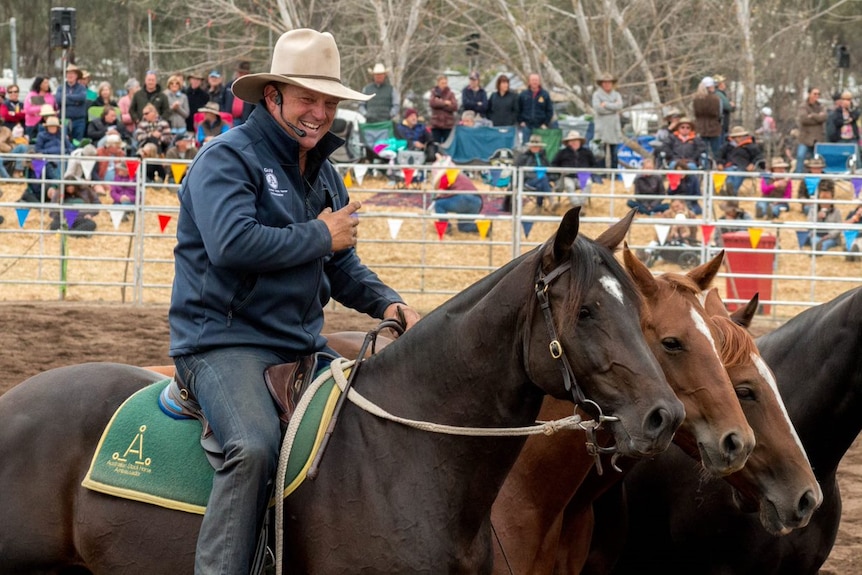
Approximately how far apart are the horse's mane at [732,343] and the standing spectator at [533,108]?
16.3 metres

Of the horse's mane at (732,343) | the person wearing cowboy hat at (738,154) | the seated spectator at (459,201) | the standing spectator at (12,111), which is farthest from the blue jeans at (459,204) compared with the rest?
the horse's mane at (732,343)

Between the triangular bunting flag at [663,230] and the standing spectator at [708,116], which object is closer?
the triangular bunting flag at [663,230]

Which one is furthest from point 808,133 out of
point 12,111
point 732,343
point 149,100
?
point 732,343

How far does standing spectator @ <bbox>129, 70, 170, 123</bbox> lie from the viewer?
20.2 meters

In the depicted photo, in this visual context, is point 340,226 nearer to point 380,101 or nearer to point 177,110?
point 177,110

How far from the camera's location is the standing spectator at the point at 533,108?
20328 millimetres

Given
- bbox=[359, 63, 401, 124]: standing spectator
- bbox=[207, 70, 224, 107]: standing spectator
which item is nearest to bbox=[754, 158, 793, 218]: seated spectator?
bbox=[359, 63, 401, 124]: standing spectator

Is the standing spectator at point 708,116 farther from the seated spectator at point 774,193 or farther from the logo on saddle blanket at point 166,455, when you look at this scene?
the logo on saddle blanket at point 166,455

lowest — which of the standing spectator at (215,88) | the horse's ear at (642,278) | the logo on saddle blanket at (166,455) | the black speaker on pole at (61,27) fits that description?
the logo on saddle blanket at (166,455)

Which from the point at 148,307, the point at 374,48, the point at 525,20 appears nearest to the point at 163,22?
the point at 374,48

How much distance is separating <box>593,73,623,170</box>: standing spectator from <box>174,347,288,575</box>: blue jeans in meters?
16.9

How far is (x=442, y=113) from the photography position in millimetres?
20875

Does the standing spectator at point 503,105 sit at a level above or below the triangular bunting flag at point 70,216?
above

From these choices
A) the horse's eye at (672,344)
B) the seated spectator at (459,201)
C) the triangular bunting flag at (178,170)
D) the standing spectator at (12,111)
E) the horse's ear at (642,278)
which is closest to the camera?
the horse's eye at (672,344)
